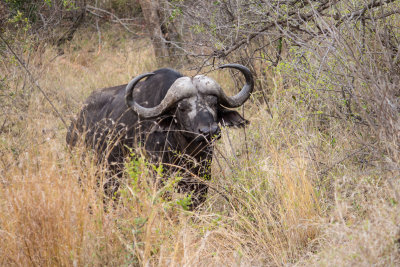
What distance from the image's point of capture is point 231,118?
5027 mm

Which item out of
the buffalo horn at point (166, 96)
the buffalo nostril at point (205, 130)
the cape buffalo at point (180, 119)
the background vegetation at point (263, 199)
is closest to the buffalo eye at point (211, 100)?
the cape buffalo at point (180, 119)

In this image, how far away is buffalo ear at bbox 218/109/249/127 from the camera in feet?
16.3

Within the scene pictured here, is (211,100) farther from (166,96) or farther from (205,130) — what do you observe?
(205,130)

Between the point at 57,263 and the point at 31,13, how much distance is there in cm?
875

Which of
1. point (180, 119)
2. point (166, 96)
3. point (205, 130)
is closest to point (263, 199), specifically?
point (205, 130)

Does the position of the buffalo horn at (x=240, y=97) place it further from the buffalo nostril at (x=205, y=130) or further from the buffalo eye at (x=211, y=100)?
the buffalo nostril at (x=205, y=130)

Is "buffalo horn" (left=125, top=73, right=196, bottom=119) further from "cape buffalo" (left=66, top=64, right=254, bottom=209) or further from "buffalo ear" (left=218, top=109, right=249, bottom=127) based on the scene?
"buffalo ear" (left=218, top=109, right=249, bottom=127)

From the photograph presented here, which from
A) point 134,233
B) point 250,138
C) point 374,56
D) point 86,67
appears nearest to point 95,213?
point 134,233

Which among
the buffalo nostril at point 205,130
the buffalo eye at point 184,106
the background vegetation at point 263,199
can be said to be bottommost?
the background vegetation at point 263,199

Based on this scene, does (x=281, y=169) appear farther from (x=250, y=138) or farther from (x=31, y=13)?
(x=31, y=13)

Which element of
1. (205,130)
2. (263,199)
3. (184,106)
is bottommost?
(263,199)

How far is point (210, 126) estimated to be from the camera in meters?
4.36

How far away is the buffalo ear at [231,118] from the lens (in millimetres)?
4980

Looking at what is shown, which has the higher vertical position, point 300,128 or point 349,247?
point 300,128
